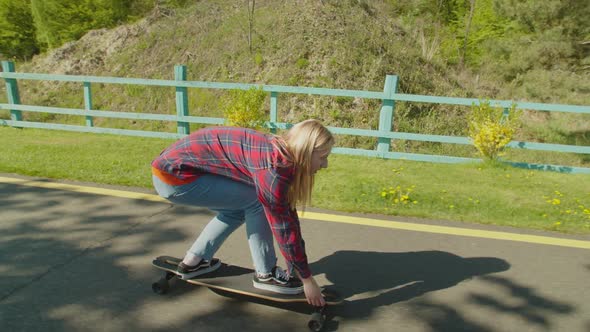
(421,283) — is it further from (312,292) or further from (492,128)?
(492,128)

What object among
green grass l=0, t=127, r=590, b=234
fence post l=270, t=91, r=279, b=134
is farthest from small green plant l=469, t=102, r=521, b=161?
fence post l=270, t=91, r=279, b=134

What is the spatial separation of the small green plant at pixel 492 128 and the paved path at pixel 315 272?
2.70 metres

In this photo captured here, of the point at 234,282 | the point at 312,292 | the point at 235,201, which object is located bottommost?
the point at 234,282

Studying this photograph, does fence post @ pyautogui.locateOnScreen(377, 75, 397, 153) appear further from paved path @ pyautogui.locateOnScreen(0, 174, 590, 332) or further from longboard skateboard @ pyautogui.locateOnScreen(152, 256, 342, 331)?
longboard skateboard @ pyautogui.locateOnScreen(152, 256, 342, 331)

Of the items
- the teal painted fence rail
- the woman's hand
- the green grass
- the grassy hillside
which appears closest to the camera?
the woman's hand

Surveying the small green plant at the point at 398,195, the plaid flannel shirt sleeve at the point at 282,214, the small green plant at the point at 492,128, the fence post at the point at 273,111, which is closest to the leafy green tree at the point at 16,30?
the fence post at the point at 273,111

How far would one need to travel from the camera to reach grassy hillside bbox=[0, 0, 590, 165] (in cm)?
1162

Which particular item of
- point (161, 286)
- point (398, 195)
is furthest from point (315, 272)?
point (398, 195)

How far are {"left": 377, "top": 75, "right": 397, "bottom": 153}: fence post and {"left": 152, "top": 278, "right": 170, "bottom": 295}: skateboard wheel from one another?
17.0ft

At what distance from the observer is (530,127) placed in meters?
13.9

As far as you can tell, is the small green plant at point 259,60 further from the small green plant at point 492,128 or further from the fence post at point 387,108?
the small green plant at point 492,128

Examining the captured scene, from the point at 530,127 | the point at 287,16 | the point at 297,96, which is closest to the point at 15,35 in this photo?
the point at 287,16

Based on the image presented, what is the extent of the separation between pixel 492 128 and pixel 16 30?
23470 millimetres

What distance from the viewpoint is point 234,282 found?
2.79m
